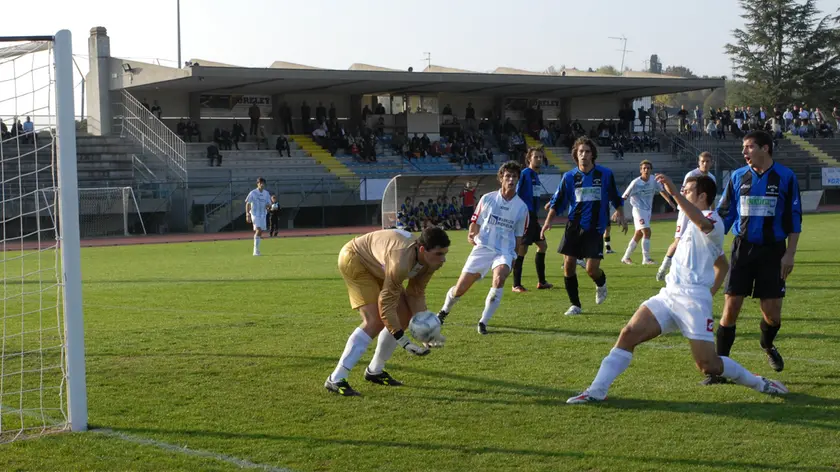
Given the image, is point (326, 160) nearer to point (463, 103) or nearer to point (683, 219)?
point (463, 103)

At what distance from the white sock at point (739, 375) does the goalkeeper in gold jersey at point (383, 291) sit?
82.1 inches

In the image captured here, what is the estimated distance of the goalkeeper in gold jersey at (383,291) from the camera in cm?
693

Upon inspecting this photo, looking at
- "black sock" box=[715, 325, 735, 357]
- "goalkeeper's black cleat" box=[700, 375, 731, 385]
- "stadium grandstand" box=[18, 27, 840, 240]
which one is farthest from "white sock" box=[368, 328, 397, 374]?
"stadium grandstand" box=[18, 27, 840, 240]

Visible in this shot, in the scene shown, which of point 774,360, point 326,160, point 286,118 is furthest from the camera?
point 286,118

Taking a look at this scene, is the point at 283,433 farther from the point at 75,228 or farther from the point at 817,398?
the point at 817,398

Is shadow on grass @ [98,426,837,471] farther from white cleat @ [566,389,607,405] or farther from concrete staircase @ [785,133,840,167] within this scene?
concrete staircase @ [785,133,840,167]

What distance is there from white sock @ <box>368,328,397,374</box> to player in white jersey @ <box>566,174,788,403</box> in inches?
62.1

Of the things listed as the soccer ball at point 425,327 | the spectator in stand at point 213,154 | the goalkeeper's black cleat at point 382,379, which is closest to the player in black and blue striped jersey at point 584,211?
the goalkeeper's black cleat at point 382,379

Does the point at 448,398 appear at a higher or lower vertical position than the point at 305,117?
lower

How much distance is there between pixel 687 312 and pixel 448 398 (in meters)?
1.95

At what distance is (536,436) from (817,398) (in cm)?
236

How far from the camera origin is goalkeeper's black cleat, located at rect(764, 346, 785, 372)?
7992 mm

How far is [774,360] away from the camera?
8.03 metres

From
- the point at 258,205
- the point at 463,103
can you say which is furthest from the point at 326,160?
the point at 258,205
